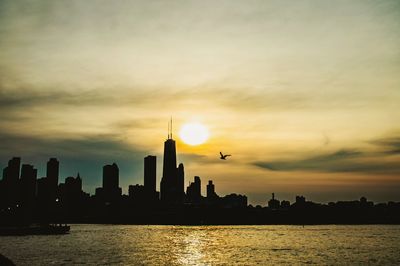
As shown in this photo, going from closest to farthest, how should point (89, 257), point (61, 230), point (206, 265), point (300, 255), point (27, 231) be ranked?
1. point (206, 265)
2. point (89, 257)
3. point (300, 255)
4. point (27, 231)
5. point (61, 230)

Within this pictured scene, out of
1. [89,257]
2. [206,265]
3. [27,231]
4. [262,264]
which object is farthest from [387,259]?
[27,231]

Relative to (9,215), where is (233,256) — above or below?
below

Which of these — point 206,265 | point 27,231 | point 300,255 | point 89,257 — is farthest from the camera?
point 27,231

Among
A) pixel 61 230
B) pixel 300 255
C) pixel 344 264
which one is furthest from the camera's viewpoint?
pixel 61 230

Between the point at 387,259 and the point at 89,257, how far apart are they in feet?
227

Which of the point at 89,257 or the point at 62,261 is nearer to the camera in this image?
the point at 62,261

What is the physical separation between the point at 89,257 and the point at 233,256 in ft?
111

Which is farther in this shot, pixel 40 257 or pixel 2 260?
pixel 40 257

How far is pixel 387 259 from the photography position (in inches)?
3871

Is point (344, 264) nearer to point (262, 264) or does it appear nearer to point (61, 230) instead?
point (262, 264)

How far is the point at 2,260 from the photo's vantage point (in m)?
43.0

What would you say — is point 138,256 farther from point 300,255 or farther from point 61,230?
point 61,230

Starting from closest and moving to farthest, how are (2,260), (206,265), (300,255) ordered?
1. (2,260)
2. (206,265)
3. (300,255)

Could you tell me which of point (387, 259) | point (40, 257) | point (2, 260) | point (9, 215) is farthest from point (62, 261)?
point (9, 215)
